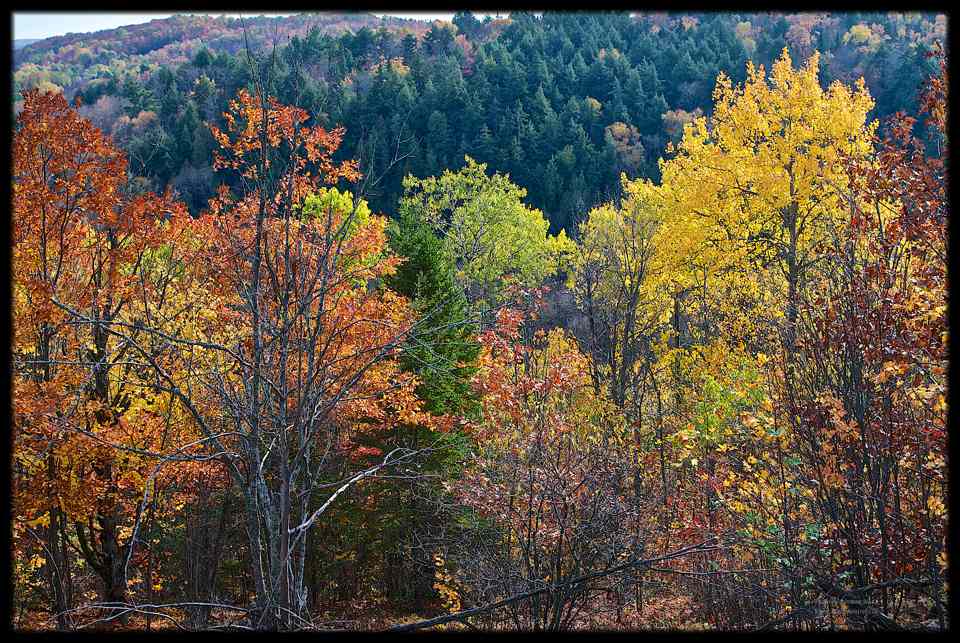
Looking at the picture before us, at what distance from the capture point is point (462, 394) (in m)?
15.8

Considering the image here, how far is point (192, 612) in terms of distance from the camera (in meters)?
9.62

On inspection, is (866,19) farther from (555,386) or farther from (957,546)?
(957,546)

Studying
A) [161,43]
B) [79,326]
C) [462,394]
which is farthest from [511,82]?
[79,326]

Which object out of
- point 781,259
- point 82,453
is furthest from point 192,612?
point 781,259

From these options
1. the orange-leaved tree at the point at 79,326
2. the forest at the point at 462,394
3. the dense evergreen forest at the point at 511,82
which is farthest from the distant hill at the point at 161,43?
the orange-leaved tree at the point at 79,326

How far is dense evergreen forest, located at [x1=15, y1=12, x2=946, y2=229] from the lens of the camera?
6031 centimetres

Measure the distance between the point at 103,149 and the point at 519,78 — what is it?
6222cm

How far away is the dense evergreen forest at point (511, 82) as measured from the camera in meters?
60.3

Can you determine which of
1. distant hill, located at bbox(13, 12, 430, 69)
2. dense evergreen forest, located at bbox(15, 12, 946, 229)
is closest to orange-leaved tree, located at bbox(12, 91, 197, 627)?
dense evergreen forest, located at bbox(15, 12, 946, 229)

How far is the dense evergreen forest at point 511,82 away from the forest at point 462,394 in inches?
1513

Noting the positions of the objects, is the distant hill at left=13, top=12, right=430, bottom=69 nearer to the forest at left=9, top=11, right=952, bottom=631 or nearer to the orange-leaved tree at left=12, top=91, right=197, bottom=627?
the forest at left=9, top=11, right=952, bottom=631

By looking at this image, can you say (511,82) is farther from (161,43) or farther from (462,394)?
(462,394)

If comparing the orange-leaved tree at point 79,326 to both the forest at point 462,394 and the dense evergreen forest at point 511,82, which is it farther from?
the dense evergreen forest at point 511,82

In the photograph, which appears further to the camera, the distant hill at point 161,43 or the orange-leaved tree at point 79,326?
the distant hill at point 161,43
